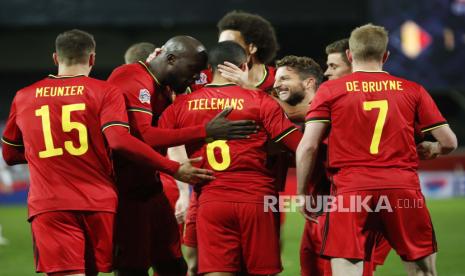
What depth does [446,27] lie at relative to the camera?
17.9m

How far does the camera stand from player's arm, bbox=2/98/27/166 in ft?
18.1

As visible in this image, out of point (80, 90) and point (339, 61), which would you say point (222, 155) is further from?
point (339, 61)

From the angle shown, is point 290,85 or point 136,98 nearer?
point 136,98

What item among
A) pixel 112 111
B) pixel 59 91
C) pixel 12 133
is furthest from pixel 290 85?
pixel 12 133

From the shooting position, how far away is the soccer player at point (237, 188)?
5.30m

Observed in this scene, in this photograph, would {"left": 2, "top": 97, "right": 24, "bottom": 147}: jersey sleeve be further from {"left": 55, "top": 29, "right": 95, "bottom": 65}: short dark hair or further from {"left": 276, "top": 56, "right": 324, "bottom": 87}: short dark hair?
{"left": 276, "top": 56, "right": 324, "bottom": 87}: short dark hair

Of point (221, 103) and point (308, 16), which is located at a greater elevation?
point (308, 16)

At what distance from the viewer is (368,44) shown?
5.32 meters

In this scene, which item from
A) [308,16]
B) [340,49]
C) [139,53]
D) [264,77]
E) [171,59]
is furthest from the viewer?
[308,16]

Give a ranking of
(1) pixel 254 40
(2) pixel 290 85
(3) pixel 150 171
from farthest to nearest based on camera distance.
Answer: (1) pixel 254 40 → (2) pixel 290 85 → (3) pixel 150 171

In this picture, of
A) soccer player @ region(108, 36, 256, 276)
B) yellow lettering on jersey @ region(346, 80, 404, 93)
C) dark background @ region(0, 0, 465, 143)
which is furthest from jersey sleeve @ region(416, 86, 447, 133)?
→ dark background @ region(0, 0, 465, 143)

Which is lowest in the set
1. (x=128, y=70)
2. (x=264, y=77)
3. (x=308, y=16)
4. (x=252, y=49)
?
(x=128, y=70)

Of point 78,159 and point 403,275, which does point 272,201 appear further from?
point 403,275

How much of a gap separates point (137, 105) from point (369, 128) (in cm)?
160
